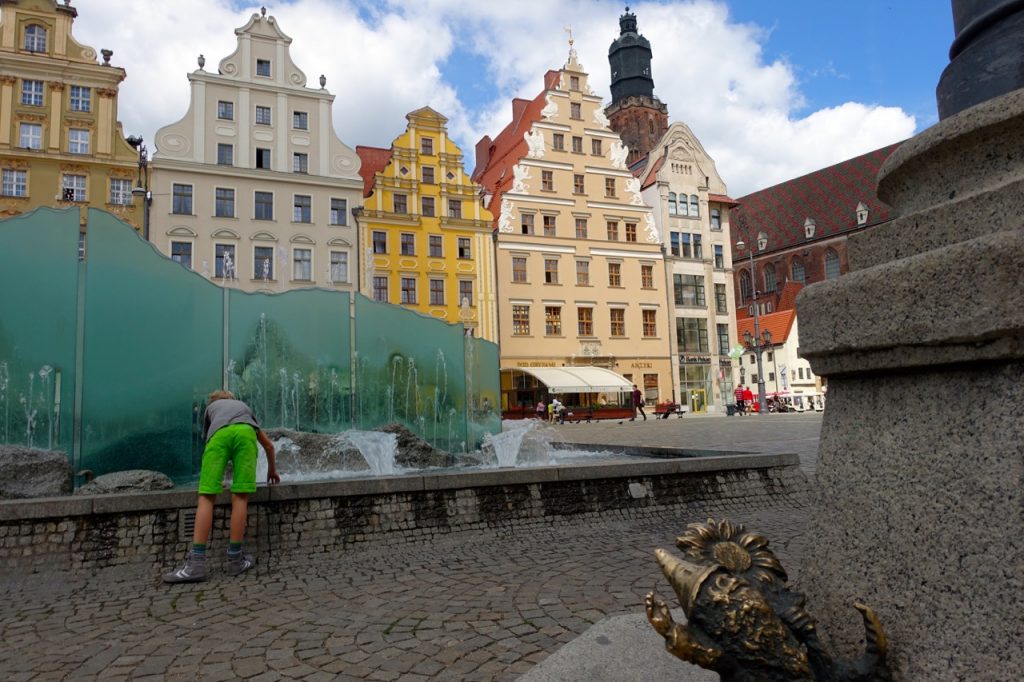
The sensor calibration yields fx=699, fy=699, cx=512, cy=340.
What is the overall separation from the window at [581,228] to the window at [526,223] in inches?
100.0

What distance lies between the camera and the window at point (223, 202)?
28234mm

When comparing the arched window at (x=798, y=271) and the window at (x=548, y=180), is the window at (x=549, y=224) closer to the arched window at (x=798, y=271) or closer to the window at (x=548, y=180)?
the window at (x=548, y=180)

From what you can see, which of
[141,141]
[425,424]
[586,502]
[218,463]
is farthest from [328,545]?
[141,141]

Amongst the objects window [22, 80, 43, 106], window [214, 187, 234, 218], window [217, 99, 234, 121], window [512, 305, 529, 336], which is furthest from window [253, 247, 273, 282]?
window [512, 305, 529, 336]

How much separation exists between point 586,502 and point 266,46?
29.4 m

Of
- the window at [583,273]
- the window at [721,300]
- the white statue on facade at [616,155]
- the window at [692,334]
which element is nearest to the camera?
the window at [583,273]

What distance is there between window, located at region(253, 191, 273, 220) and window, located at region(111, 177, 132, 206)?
461 centimetres

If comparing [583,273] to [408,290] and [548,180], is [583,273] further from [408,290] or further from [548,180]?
[408,290]

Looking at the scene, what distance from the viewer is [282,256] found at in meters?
29.0

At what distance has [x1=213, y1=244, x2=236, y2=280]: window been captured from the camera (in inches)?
1093

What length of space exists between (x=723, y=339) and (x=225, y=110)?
27287 mm

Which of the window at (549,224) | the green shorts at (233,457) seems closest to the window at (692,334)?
the window at (549,224)

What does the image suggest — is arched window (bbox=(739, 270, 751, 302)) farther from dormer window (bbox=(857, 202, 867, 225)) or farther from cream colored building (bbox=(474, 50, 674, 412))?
cream colored building (bbox=(474, 50, 674, 412))

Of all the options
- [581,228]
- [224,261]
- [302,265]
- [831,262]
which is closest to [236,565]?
[224,261]
